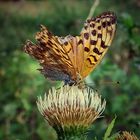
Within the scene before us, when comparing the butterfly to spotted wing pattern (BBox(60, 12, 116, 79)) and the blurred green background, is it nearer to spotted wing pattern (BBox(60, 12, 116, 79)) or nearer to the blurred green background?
spotted wing pattern (BBox(60, 12, 116, 79))

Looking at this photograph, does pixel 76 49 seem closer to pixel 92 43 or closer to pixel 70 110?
pixel 92 43

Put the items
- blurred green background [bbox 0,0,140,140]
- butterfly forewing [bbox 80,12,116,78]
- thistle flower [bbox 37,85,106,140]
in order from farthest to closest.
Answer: blurred green background [bbox 0,0,140,140] < butterfly forewing [bbox 80,12,116,78] < thistle flower [bbox 37,85,106,140]

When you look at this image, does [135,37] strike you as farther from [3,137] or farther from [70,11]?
[70,11]

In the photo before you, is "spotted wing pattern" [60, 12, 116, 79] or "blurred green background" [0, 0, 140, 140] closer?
"spotted wing pattern" [60, 12, 116, 79]

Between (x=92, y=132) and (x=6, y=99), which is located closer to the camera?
(x=92, y=132)

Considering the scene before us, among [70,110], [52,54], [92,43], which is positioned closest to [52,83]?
[52,54]

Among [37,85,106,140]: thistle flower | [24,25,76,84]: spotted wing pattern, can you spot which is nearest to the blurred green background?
[24,25,76,84]: spotted wing pattern

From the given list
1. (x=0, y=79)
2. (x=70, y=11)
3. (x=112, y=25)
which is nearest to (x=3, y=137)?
(x=0, y=79)
